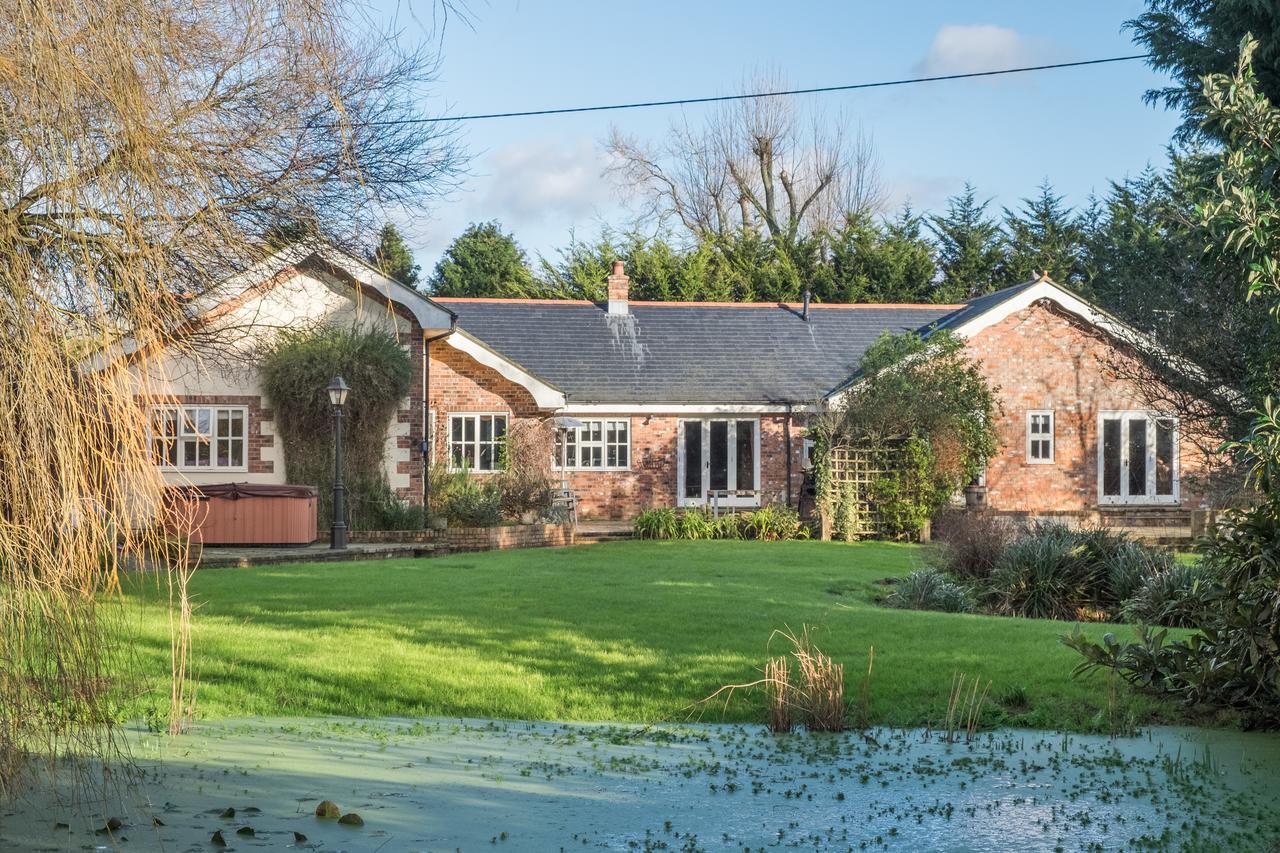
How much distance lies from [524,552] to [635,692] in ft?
38.1

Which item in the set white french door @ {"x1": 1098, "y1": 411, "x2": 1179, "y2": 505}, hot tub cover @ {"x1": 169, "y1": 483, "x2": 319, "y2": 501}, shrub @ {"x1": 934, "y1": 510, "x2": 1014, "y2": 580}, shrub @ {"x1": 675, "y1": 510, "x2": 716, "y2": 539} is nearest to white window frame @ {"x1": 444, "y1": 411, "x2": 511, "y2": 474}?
shrub @ {"x1": 675, "y1": 510, "x2": 716, "y2": 539}

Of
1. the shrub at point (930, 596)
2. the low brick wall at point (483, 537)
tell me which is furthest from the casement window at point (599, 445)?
the shrub at point (930, 596)

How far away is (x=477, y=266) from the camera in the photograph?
162 ft

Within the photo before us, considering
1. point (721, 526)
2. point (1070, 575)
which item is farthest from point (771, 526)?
point (1070, 575)

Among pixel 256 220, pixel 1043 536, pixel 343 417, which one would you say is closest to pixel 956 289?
pixel 343 417

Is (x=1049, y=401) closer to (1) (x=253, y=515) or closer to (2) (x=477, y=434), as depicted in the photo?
(2) (x=477, y=434)

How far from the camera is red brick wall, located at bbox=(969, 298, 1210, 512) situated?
28.0 meters

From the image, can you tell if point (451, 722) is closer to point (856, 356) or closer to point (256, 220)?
point (256, 220)

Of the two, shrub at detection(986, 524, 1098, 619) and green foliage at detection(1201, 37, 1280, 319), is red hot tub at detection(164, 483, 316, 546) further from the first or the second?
green foliage at detection(1201, 37, 1280, 319)

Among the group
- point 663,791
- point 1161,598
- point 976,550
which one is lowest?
point 663,791

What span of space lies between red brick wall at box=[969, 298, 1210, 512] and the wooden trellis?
3.90m

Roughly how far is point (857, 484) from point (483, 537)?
7449 mm

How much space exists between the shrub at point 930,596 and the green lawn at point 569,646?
20.0 inches

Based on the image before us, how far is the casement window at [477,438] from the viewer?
26.3 m
